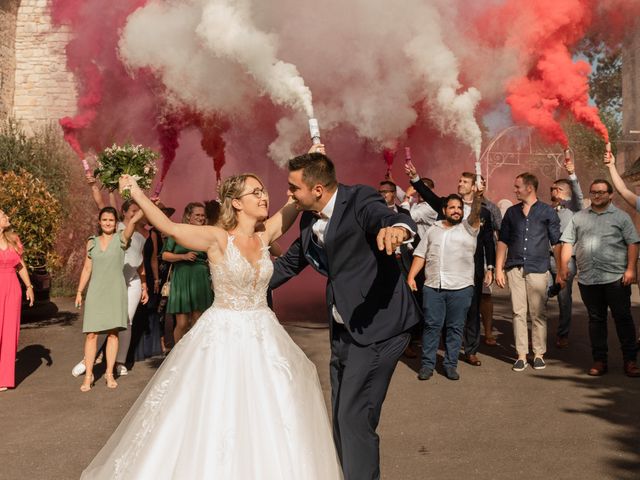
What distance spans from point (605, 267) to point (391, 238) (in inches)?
188

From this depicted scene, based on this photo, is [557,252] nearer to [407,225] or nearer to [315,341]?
[315,341]

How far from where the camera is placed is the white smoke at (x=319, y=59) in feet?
37.4

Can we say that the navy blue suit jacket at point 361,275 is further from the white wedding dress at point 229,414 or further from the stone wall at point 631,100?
the stone wall at point 631,100

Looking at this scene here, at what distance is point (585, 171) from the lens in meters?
49.7

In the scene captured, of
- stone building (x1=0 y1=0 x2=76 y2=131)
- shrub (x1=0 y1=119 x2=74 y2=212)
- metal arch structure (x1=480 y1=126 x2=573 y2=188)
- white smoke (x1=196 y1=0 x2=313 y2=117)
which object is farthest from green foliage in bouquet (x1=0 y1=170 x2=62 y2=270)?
metal arch structure (x1=480 y1=126 x2=573 y2=188)

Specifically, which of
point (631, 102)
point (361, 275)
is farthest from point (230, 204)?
point (631, 102)

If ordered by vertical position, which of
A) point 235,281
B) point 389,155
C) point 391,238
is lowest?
point 235,281

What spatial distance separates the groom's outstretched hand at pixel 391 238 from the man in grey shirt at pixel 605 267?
4663mm

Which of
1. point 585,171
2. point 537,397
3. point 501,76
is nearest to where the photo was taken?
point 537,397

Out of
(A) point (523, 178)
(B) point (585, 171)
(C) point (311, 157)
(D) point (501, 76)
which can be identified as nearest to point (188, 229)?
(C) point (311, 157)

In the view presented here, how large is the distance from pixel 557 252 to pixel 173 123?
923 cm

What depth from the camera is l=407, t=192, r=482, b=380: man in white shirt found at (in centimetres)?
739

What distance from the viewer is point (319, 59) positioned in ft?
39.7

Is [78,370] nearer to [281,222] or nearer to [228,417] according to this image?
[281,222]
